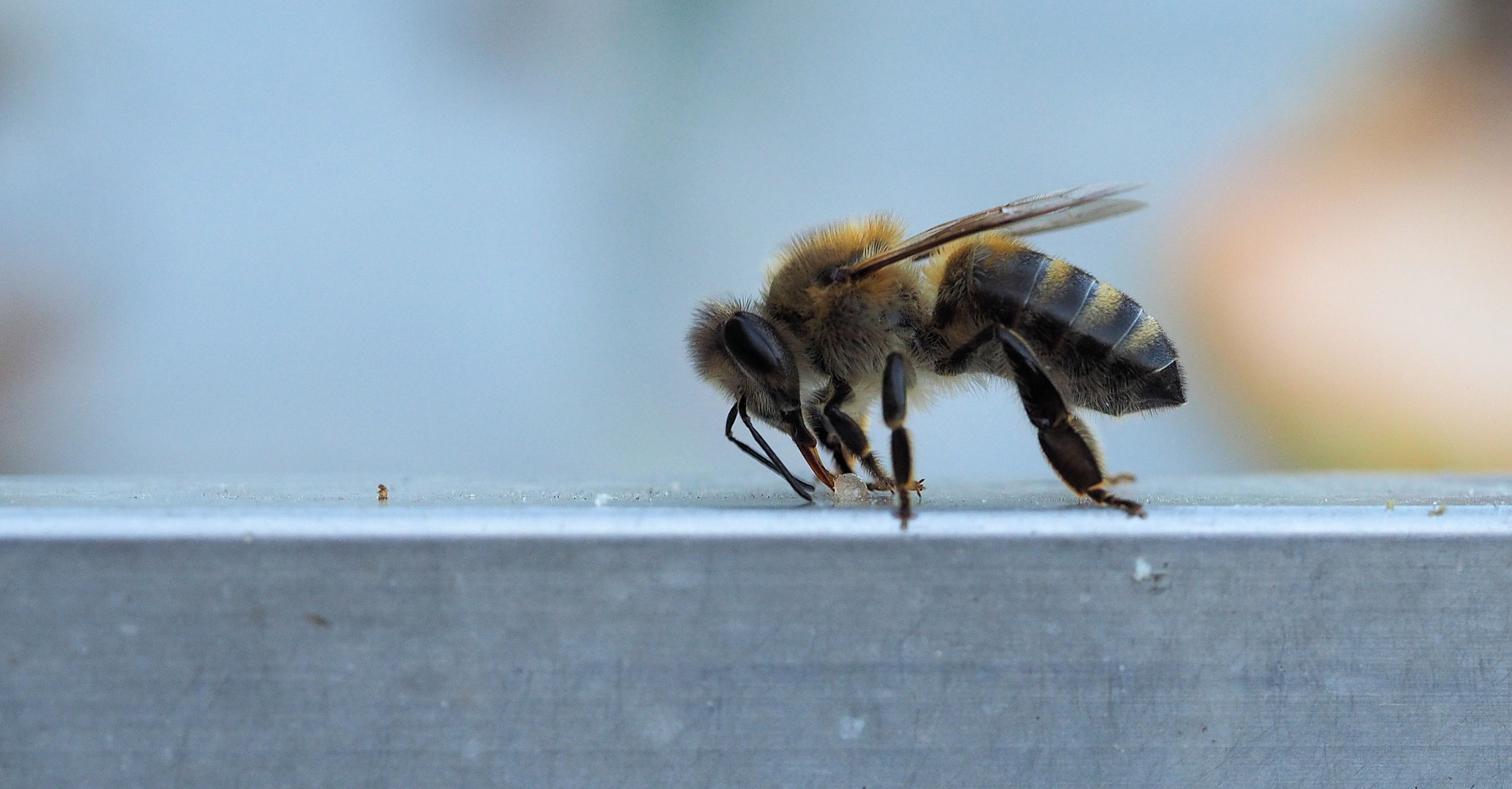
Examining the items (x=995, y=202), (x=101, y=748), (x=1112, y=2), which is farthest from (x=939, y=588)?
(x=1112, y=2)

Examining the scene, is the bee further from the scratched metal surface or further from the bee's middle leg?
the scratched metal surface

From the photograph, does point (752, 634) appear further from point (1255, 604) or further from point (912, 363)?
point (912, 363)

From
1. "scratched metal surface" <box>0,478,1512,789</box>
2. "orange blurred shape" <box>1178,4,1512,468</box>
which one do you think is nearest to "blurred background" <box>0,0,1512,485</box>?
"orange blurred shape" <box>1178,4,1512,468</box>

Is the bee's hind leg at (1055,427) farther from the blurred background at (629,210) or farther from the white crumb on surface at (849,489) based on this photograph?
the blurred background at (629,210)

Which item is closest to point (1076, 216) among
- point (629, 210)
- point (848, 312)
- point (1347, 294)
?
point (848, 312)

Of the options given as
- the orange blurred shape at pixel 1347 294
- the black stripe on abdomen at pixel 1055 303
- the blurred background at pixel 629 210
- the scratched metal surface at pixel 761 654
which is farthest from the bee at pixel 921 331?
the orange blurred shape at pixel 1347 294

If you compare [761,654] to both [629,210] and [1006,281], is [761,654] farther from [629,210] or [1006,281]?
[629,210]
